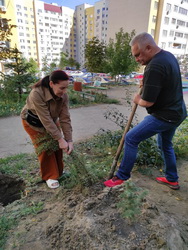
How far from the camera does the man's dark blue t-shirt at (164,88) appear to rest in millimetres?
1862

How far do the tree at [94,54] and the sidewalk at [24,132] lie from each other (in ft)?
31.3

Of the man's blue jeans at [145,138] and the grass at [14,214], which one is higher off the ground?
the man's blue jeans at [145,138]

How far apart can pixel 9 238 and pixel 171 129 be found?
2.07 meters

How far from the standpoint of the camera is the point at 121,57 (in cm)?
1677

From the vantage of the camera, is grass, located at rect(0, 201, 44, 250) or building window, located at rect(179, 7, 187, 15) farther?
building window, located at rect(179, 7, 187, 15)

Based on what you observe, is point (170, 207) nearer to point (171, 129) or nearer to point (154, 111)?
point (171, 129)

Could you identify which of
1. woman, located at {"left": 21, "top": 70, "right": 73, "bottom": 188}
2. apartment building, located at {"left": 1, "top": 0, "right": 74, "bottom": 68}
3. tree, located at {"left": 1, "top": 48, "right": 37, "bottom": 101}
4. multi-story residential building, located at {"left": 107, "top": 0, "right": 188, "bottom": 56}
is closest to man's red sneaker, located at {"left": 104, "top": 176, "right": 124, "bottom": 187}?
woman, located at {"left": 21, "top": 70, "right": 73, "bottom": 188}

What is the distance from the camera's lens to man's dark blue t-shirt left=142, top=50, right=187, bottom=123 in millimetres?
1862

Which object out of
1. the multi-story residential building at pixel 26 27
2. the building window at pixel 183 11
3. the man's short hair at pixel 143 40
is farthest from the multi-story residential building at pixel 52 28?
the man's short hair at pixel 143 40

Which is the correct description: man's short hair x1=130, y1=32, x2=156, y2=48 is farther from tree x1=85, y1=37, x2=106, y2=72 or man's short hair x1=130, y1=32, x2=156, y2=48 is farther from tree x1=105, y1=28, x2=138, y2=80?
tree x1=105, y1=28, x2=138, y2=80

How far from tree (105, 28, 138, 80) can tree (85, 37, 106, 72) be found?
1042 millimetres

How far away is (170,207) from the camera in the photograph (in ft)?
7.08

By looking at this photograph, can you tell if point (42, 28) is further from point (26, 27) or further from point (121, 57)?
point (121, 57)

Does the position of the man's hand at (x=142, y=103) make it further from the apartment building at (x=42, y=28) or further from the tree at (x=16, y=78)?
the apartment building at (x=42, y=28)
